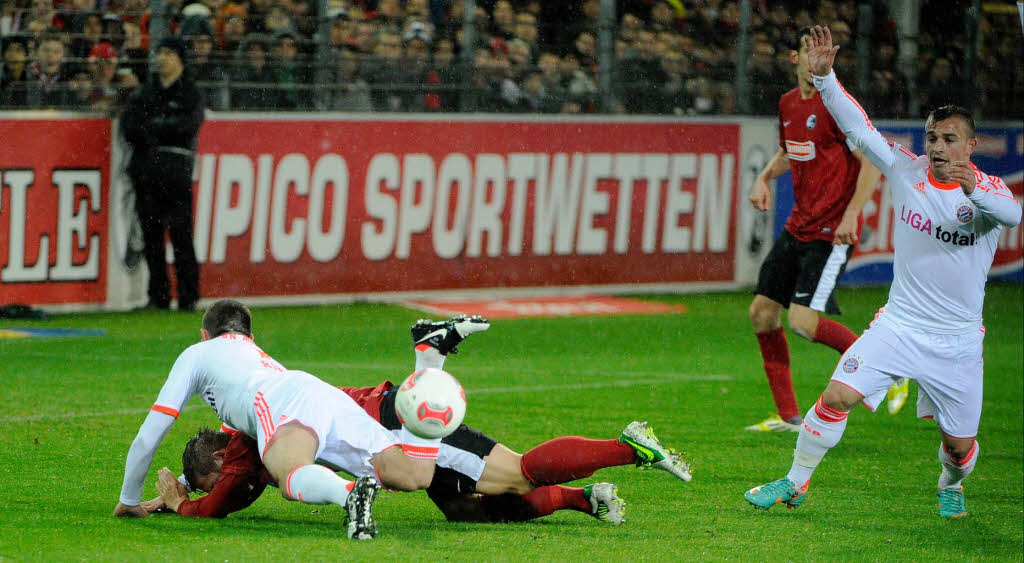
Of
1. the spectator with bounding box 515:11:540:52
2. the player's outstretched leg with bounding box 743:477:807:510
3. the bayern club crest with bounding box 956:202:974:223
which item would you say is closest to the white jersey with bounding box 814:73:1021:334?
the bayern club crest with bounding box 956:202:974:223

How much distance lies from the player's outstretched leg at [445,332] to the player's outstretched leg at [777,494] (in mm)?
1538

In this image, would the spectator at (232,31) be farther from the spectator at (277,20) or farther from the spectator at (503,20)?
the spectator at (503,20)

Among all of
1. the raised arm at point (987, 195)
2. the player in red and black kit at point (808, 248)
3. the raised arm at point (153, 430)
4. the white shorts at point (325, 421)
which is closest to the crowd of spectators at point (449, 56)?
the player in red and black kit at point (808, 248)

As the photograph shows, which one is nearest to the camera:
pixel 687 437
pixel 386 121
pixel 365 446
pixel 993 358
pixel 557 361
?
pixel 365 446

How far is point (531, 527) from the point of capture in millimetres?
6820

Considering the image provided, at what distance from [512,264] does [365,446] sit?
32.3 feet

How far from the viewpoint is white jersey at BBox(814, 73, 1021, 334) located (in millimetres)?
6973

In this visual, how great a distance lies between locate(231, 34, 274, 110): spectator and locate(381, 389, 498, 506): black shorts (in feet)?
28.3

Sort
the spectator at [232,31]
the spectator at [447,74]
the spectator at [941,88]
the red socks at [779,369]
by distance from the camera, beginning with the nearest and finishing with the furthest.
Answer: the red socks at [779,369], the spectator at [232,31], the spectator at [447,74], the spectator at [941,88]

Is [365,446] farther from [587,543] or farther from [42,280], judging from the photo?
[42,280]

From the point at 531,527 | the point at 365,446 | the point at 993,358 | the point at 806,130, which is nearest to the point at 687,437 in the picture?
the point at 806,130

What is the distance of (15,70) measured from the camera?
13.8 m

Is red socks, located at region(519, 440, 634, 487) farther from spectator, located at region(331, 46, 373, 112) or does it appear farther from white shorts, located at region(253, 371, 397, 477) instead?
spectator, located at region(331, 46, 373, 112)

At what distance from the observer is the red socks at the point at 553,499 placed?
682 centimetres
